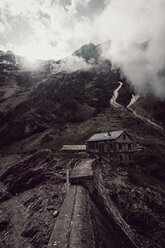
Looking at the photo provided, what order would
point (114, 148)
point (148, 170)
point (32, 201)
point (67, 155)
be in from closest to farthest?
1. point (32, 201)
2. point (114, 148)
3. point (67, 155)
4. point (148, 170)

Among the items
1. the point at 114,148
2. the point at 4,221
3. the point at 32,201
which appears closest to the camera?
the point at 4,221

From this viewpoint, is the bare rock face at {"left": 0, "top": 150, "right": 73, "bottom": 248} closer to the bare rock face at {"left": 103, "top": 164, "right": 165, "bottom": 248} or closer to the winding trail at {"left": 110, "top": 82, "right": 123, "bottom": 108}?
the bare rock face at {"left": 103, "top": 164, "right": 165, "bottom": 248}

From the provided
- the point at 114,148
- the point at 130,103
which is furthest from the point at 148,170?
the point at 130,103

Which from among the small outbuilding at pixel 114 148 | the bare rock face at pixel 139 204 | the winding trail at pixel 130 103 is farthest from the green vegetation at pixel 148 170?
the winding trail at pixel 130 103

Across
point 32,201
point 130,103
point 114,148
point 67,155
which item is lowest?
point 32,201

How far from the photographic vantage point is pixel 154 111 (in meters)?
138

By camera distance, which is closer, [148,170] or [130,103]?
[148,170]

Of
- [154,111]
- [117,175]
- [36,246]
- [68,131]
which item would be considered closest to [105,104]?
[154,111]

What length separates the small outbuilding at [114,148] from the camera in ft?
153

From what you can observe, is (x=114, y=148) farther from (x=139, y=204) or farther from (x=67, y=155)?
(x=139, y=204)

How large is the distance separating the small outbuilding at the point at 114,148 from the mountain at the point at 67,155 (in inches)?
137

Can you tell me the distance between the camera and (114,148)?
46094mm

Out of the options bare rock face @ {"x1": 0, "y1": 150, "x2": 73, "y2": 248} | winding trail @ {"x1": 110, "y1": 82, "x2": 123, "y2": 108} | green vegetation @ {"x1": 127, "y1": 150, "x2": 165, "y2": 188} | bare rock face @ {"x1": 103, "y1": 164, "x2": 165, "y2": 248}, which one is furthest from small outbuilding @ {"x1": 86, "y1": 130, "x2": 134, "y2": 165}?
winding trail @ {"x1": 110, "y1": 82, "x2": 123, "y2": 108}

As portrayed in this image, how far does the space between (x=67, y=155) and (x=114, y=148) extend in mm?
13459
